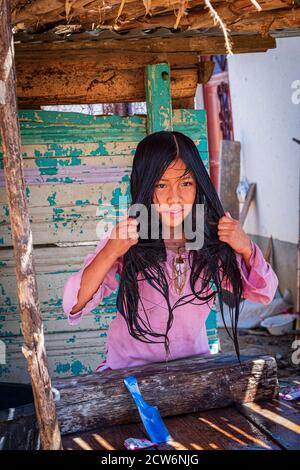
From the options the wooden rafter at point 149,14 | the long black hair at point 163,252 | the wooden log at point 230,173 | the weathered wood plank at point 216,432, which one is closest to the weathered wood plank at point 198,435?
the weathered wood plank at point 216,432

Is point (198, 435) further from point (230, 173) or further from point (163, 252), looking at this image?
point (230, 173)

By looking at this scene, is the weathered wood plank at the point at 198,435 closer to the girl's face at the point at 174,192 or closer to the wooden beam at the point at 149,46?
the girl's face at the point at 174,192

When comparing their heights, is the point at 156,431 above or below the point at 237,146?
below

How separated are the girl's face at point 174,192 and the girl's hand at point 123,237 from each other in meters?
0.22

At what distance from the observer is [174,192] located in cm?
274

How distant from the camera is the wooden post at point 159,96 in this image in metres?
4.12

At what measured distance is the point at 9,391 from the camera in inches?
125

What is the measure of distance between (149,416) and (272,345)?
4.50 metres

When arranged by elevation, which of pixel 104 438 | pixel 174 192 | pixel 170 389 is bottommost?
pixel 104 438

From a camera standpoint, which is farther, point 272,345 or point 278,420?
point 272,345

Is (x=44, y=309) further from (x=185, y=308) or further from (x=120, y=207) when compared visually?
(x=185, y=308)

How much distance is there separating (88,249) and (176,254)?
1534mm

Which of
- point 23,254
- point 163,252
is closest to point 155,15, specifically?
point 163,252

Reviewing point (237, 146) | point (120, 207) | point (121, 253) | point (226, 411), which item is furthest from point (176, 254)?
point (237, 146)
